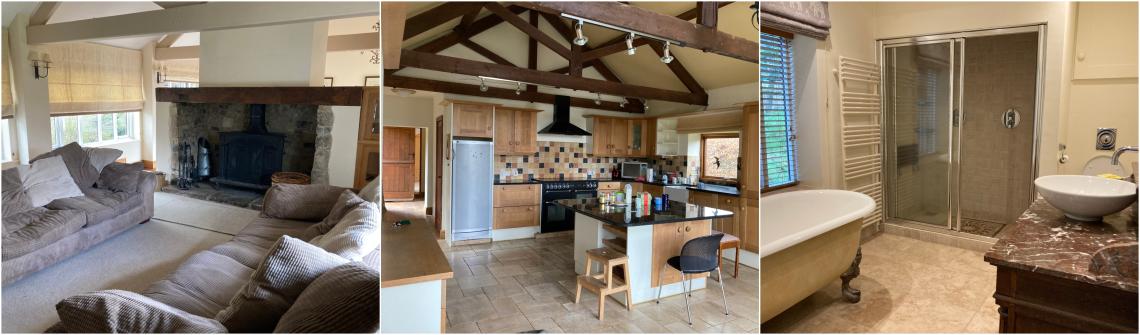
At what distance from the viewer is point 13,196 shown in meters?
0.54

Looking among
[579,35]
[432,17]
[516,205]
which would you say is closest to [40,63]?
[432,17]

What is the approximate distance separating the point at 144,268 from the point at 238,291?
11 cm

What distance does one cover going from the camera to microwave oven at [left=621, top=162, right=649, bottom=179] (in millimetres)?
3920

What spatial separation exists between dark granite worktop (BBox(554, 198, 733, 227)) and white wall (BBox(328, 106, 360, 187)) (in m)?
1.43

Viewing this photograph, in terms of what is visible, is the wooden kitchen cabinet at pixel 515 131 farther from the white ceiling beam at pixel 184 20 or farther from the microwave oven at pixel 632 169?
the white ceiling beam at pixel 184 20

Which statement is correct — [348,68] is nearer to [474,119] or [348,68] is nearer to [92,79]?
[92,79]

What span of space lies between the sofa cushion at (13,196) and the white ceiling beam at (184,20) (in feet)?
0.58

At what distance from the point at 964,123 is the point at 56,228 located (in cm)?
209

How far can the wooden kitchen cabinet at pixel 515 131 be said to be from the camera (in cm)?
428

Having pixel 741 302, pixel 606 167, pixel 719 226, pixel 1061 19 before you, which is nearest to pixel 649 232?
pixel 719 226

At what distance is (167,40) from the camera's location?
2.10ft

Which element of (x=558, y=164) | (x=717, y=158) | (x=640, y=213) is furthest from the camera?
(x=558, y=164)

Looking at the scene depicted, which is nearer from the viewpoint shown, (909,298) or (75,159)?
(75,159)

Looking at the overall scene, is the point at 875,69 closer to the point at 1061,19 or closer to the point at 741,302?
the point at 1061,19
